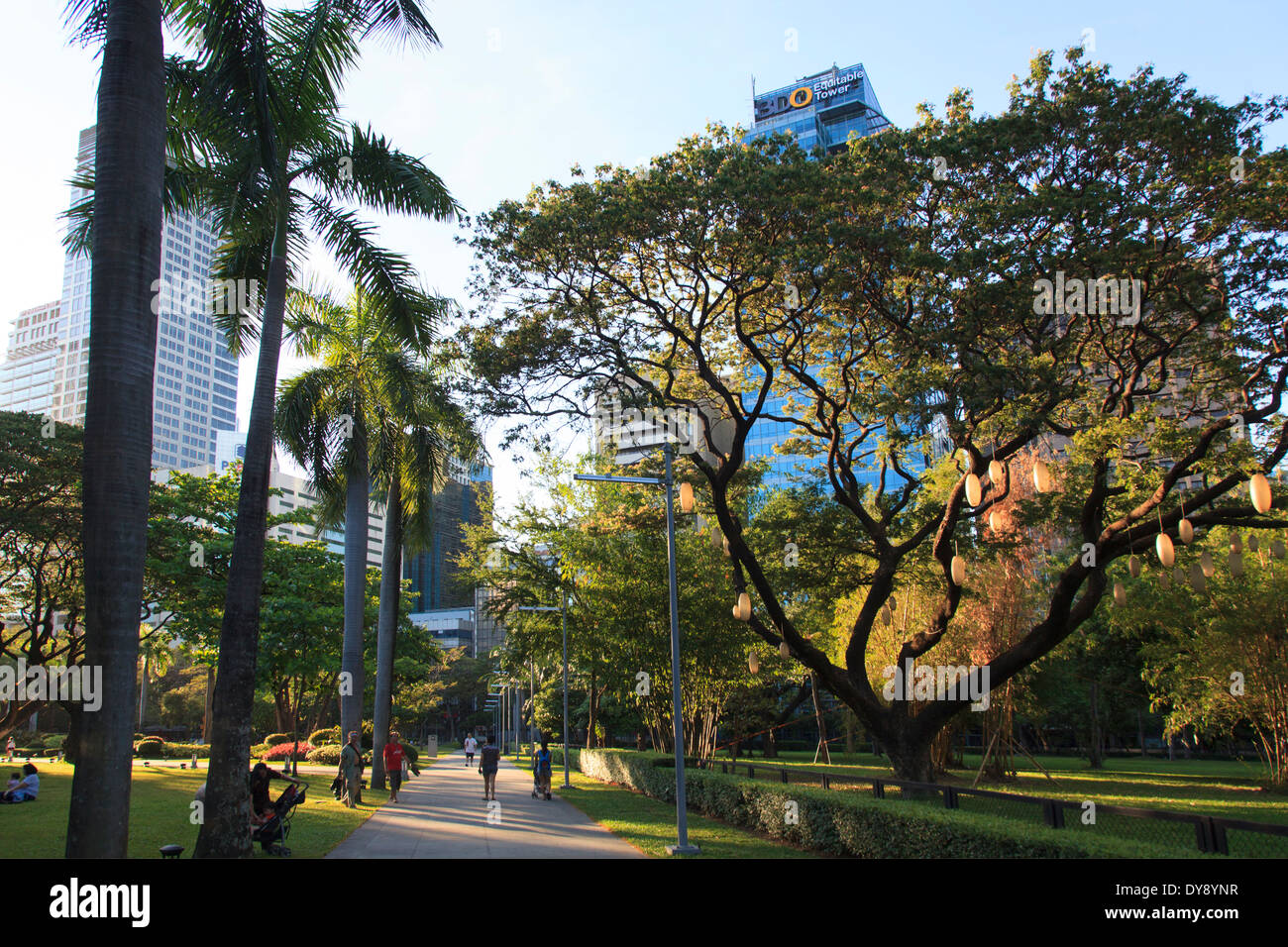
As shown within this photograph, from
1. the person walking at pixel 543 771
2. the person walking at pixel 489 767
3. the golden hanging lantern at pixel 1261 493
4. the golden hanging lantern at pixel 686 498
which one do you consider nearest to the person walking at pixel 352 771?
the person walking at pixel 489 767

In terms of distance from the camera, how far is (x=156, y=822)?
16766mm

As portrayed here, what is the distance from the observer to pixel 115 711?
7.50m

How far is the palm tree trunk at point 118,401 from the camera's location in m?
7.45

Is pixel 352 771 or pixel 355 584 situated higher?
pixel 355 584

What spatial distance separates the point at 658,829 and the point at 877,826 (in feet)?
20.4

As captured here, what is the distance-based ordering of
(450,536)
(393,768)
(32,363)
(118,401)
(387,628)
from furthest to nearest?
(32,363) → (450,536) → (387,628) → (393,768) → (118,401)

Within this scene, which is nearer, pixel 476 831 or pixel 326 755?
pixel 476 831

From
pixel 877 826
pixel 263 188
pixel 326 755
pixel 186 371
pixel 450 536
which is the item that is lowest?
pixel 326 755

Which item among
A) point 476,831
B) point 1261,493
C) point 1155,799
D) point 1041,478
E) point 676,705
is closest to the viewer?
point 1261,493

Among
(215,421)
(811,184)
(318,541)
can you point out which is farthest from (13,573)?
(215,421)

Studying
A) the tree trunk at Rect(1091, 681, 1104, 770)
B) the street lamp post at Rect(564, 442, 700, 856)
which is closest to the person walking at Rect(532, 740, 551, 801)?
the street lamp post at Rect(564, 442, 700, 856)

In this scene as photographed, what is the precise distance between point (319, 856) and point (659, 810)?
10.6 metres

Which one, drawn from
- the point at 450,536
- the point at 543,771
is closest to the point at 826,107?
the point at 450,536

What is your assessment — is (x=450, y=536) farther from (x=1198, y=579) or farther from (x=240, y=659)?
(x=1198, y=579)
